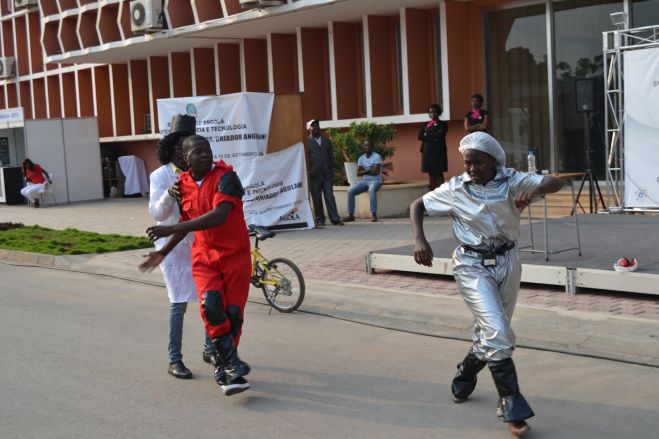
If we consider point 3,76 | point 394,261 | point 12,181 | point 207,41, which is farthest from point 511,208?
point 3,76

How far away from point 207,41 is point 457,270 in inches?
859

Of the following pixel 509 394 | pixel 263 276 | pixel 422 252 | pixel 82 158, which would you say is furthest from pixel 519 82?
pixel 509 394

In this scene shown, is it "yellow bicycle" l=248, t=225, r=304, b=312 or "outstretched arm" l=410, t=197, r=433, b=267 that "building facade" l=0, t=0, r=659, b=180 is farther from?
"outstretched arm" l=410, t=197, r=433, b=267

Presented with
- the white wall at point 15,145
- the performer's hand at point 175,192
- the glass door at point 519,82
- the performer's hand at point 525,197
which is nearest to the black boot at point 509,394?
the performer's hand at point 525,197

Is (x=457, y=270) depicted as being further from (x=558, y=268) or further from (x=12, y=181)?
(x=12, y=181)

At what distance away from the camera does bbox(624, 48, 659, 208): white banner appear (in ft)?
47.6

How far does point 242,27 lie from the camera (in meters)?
23.6

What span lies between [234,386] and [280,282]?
3514mm

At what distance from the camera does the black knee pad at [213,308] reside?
251 inches

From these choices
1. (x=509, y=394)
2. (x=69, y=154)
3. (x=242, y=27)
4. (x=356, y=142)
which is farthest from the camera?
(x=69, y=154)

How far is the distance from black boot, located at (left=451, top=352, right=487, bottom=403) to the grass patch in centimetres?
992

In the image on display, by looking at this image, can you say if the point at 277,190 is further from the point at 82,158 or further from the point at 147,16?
the point at 82,158

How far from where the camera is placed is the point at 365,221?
703 inches

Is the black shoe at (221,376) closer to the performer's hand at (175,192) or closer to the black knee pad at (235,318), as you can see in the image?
the black knee pad at (235,318)
